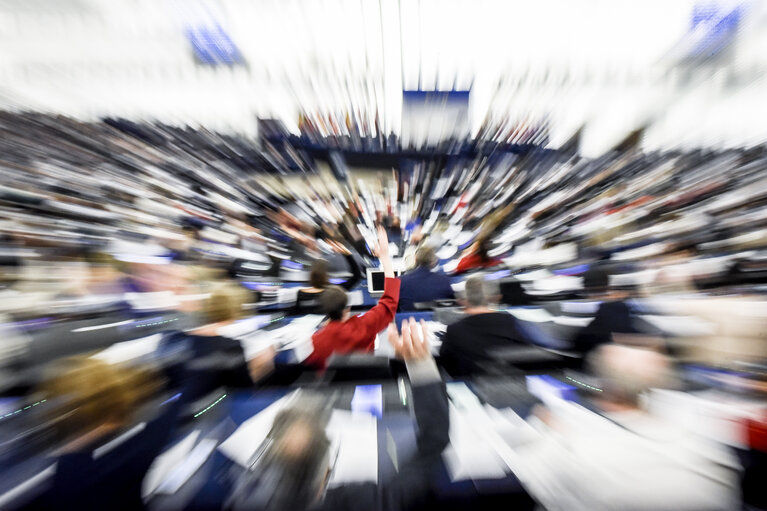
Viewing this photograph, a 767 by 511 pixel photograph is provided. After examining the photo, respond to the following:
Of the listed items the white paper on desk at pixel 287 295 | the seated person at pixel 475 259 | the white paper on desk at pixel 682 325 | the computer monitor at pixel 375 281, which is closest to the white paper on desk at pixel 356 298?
the computer monitor at pixel 375 281

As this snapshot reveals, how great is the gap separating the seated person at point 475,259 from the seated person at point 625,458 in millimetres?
2000

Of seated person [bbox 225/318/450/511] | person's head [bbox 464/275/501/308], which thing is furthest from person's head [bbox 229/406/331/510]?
person's head [bbox 464/275/501/308]

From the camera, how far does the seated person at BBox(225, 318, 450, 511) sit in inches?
27.8

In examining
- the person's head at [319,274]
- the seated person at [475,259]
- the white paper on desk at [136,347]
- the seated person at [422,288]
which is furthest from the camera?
the seated person at [475,259]

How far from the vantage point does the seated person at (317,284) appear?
2129 mm

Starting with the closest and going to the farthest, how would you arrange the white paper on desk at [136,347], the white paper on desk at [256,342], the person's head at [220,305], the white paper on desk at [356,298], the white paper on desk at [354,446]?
the white paper on desk at [354,446], the white paper on desk at [136,347], the white paper on desk at [256,342], the person's head at [220,305], the white paper on desk at [356,298]

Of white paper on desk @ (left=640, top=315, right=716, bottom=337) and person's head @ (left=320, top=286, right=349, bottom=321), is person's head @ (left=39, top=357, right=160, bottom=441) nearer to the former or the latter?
person's head @ (left=320, top=286, right=349, bottom=321)

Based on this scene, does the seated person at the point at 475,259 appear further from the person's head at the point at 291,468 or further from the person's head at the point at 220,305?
the person's head at the point at 291,468

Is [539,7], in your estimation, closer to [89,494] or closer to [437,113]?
[437,113]

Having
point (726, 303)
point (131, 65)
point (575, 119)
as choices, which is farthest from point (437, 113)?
point (726, 303)

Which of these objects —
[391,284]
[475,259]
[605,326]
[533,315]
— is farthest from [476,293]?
[475,259]

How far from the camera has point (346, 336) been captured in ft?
4.78

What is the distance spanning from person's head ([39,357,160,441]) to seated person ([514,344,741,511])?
4.01 ft

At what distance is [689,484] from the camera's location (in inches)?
27.5
